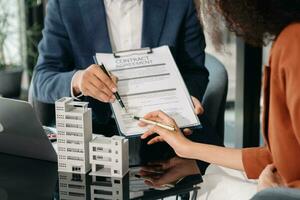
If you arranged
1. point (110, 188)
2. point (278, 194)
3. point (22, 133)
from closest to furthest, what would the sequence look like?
point (278, 194) < point (110, 188) < point (22, 133)

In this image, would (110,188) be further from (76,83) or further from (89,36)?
(89,36)

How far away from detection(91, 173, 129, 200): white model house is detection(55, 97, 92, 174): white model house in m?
0.07

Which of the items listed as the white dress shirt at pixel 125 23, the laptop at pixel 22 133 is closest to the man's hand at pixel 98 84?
the laptop at pixel 22 133

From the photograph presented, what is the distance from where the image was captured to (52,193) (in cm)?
133

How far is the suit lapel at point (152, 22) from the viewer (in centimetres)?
206

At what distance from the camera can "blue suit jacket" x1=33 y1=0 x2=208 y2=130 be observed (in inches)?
78.9

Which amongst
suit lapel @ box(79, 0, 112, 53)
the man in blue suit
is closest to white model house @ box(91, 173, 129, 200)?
the man in blue suit

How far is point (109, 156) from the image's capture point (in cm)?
138

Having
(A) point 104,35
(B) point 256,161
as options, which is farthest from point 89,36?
(B) point 256,161

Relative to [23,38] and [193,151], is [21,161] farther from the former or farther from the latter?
[23,38]

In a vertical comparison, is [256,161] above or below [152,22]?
below

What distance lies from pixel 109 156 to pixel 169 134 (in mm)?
240

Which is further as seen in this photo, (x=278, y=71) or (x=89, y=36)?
(x=89, y=36)

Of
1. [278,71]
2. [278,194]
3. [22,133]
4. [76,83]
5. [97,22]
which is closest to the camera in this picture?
[278,194]
